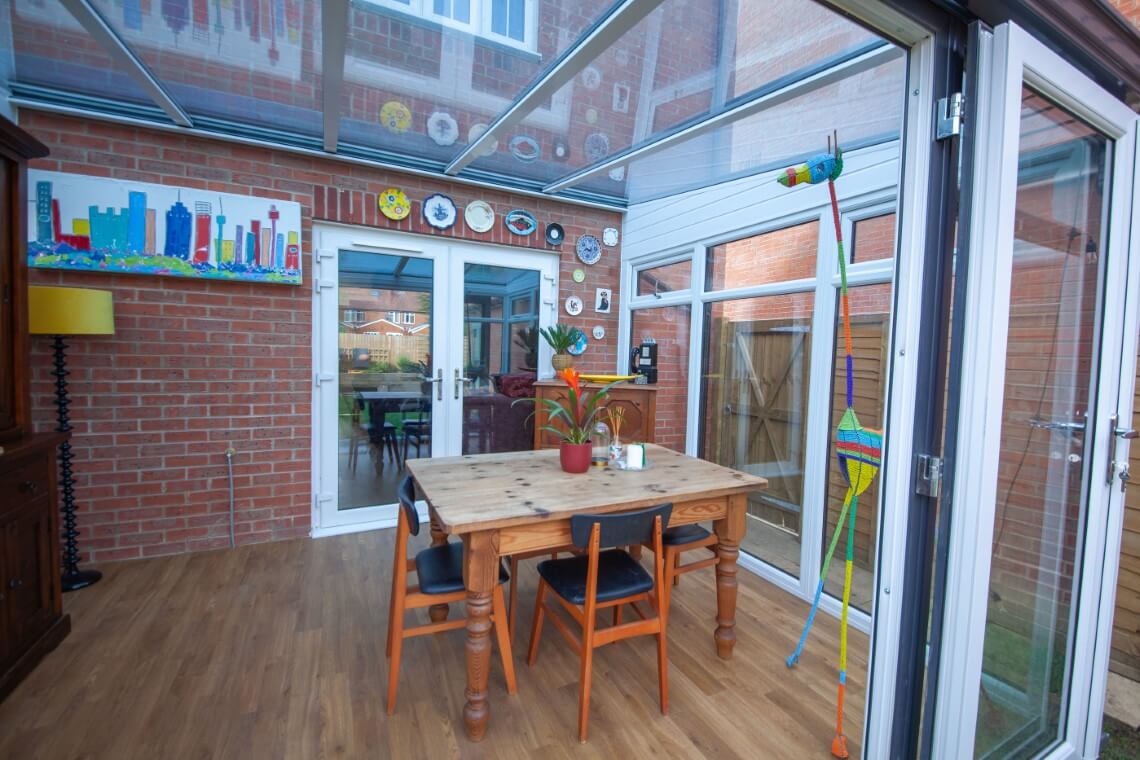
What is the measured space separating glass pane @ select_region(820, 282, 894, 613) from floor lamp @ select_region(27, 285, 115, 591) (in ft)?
12.6

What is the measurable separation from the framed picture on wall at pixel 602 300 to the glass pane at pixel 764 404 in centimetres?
105

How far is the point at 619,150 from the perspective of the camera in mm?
2920

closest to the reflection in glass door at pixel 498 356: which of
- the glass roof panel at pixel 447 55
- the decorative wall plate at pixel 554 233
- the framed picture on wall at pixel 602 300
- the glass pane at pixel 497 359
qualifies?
the glass pane at pixel 497 359

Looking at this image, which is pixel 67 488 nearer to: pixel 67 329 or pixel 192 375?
pixel 192 375

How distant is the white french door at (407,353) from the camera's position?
11.4ft

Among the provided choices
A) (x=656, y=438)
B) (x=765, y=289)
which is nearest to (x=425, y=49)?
(x=765, y=289)

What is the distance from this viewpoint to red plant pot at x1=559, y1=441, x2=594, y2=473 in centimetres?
227

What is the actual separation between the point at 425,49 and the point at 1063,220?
7.42 feet

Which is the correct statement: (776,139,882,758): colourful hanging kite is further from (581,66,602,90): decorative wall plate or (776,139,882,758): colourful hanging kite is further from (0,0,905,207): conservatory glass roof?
(581,66,602,90): decorative wall plate

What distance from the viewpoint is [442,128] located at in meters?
2.80

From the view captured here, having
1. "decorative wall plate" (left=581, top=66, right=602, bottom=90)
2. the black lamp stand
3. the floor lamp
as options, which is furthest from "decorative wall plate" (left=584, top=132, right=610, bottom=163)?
the black lamp stand

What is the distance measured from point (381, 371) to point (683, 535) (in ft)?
8.02

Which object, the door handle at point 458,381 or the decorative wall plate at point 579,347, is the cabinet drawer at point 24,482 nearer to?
the door handle at point 458,381

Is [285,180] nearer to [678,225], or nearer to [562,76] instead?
[562,76]
